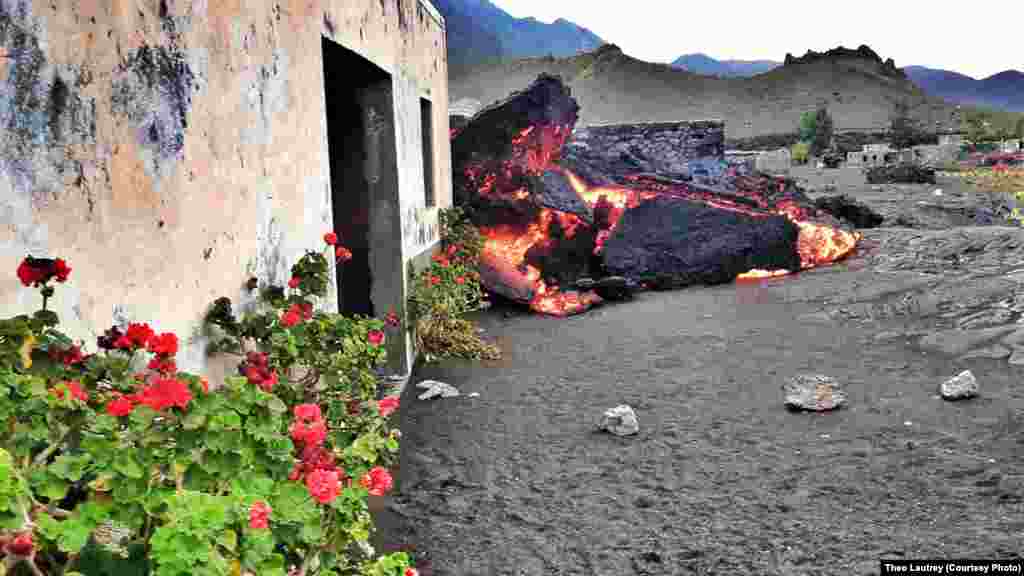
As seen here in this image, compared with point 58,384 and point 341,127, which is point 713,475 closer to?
point 58,384

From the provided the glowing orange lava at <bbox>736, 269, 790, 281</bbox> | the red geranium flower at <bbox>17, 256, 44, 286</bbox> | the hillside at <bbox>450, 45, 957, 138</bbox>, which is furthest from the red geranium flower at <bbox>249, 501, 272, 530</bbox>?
the hillside at <bbox>450, 45, 957, 138</bbox>

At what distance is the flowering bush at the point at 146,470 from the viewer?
4.39ft

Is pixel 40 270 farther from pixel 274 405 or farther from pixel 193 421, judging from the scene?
pixel 274 405

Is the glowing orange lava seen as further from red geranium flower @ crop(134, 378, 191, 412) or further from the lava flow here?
red geranium flower @ crop(134, 378, 191, 412)

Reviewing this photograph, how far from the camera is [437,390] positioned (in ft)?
19.1

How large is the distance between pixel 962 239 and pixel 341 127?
9.31 meters

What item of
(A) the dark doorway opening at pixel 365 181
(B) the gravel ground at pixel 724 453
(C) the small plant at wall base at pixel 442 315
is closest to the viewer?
(B) the gravel ground at pixel 724 453

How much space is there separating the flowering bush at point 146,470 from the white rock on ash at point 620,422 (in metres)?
2.87

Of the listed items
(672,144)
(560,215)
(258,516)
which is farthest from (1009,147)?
(258,516)

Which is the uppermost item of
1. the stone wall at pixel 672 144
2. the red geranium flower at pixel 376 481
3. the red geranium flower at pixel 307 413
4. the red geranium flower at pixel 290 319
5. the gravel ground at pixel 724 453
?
the stone wall at pixel 672 144

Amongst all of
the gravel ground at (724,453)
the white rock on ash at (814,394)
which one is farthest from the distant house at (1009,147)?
the white rock on ash at (814,394)

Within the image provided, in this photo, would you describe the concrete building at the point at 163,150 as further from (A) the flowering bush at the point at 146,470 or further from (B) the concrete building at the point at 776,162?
(B) the concrete building at the point at 776,162

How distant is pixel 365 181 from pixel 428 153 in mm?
2388

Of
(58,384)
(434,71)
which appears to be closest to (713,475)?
(58,384)
